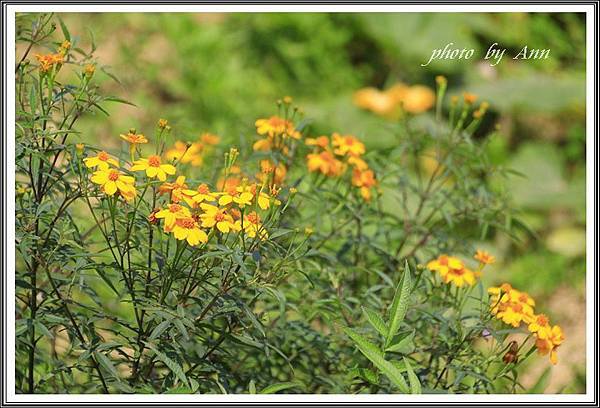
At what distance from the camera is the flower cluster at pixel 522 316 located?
5.47ft

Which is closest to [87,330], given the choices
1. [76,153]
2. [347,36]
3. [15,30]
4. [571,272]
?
[76,153]

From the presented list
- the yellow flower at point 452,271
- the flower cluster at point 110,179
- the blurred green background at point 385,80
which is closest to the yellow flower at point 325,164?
the yellow flower at point 452,271

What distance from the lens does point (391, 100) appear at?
477 centimetres

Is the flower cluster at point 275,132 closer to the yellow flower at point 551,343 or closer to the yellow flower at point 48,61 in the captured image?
the yellow flower at point 48,61

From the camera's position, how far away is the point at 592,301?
199cm

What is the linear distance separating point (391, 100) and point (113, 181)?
3.47m

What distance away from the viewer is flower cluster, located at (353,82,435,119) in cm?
471

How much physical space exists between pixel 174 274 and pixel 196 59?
10.8 feet

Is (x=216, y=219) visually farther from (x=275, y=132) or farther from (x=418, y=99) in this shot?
(x=418, y=99)

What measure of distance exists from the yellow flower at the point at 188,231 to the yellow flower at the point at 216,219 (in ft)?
0.05

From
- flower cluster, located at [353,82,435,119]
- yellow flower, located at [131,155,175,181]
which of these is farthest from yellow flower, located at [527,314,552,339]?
flower cluster, located at [353,82,435,119]

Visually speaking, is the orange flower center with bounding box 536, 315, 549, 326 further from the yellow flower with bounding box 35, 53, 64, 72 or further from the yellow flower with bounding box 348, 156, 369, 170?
the yellow flower with bounding box 35, 53, 64, 72

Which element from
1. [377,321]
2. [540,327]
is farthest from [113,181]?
[540,327]

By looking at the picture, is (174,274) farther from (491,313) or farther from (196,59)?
(196,59)
